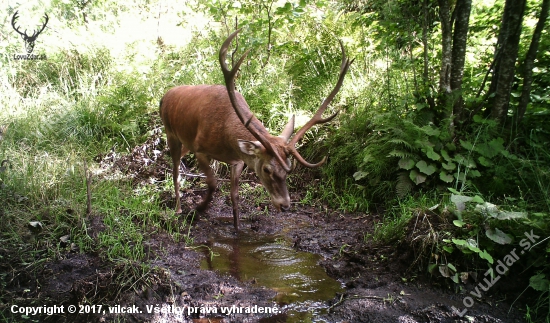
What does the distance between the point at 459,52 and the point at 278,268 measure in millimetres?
3328

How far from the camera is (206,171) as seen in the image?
516 centimetres

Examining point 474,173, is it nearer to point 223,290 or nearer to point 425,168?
point 425,168

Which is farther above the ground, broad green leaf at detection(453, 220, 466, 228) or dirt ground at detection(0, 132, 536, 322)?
broad green leaf at detection(453, 220, 466, 228)

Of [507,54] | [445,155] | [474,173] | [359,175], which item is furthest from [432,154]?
[507,54]

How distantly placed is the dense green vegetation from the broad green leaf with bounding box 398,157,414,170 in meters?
0.01

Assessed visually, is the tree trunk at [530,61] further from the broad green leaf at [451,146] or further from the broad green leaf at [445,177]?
the broad green leaf at [445,177]

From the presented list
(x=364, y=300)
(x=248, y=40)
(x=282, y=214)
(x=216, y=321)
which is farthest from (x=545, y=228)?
(x=248, y=40)

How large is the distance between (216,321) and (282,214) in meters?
2.64

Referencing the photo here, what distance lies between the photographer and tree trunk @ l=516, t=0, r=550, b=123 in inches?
166

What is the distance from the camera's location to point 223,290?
3.27 metres

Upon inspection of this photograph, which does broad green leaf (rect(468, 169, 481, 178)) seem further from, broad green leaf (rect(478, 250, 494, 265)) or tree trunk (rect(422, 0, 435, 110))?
broad green leaf (rect(478, 250, 494, 265))

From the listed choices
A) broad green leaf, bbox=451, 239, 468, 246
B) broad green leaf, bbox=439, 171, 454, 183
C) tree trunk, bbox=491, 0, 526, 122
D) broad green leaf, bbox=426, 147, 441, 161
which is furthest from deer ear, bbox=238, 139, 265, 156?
tree trunk, bbox=491, 0, 526, 122

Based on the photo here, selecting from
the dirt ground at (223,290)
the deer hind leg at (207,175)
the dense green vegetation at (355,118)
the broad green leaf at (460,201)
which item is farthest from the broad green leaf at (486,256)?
the deer hind leg at (207,175)

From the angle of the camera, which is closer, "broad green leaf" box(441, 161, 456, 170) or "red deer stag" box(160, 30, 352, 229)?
"red deer stag" box(160, 30, 352, 229)
